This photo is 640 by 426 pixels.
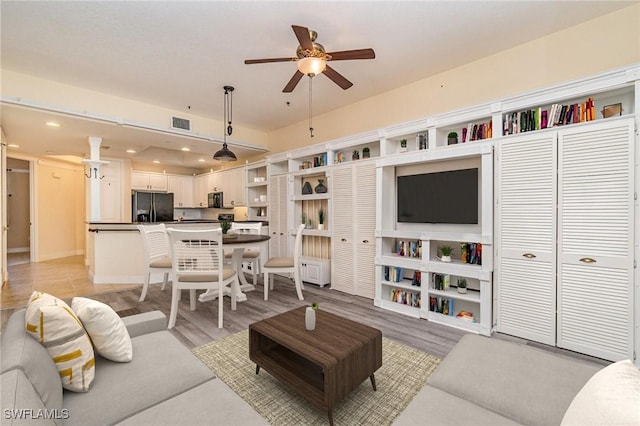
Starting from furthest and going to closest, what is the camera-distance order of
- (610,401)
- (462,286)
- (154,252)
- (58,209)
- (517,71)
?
(58,209)
(154,252)
(462,286)
(517,71)
(610,401)

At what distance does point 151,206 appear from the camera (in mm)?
7188

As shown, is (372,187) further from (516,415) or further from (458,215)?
(516,415)

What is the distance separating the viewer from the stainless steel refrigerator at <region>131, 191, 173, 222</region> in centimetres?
696

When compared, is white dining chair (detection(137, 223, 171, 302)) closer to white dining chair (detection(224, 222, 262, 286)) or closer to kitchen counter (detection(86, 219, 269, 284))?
kitchen counter (detection(86, 219, 269, 284))

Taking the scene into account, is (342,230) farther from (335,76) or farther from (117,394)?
(117,394)

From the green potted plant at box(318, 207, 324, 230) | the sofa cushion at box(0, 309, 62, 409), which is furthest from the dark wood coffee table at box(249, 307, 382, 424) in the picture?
the green potted plant at box(318, 207, 324, 230)

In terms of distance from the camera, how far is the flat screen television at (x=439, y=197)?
320 centimetres

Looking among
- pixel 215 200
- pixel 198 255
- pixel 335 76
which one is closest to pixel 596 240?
pixel 335 76

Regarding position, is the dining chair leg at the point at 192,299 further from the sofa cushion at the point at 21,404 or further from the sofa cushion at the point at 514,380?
the sofa cushion at the point at 514,380

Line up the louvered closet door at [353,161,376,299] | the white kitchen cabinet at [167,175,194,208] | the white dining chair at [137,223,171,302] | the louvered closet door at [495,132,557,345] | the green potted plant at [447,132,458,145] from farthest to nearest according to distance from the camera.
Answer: the white kitchen cabinet at [167,175,194,208] → the louvered closet door at [353,161,376,299] → the white dining chair at [137,223,171,302] → the green potted plant at [447,132,458,145] → the louvered closet door at [495,132,557,345]

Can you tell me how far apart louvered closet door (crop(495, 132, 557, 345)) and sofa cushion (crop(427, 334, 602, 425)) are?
4.40 feet

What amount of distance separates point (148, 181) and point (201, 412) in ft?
25.5

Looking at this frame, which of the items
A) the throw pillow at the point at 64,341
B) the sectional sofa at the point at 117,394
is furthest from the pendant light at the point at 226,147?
the throw pillow at the point at 64,341

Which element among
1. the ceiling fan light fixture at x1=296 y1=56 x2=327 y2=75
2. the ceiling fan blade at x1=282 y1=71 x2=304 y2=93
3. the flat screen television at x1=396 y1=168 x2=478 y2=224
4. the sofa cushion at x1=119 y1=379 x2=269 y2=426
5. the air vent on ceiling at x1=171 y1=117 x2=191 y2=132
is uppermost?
the air vent on ceiling at x1=171 y1=117 x2=191 y2=132
